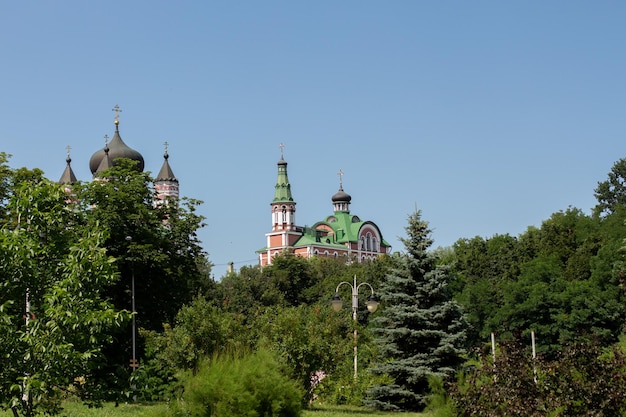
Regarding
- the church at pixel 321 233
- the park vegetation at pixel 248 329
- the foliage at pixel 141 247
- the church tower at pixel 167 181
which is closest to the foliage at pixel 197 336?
the park vegetation at pixel 248 329

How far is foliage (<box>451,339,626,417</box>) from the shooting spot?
13648 mm

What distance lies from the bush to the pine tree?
10347 millimetres

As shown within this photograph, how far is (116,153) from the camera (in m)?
71.4

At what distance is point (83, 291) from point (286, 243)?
10837 centimetres

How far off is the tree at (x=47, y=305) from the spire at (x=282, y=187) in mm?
110024

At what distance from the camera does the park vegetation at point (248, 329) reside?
474 inches

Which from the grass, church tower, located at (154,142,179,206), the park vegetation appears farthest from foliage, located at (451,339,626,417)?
church tower, located at (154,142,179,206)

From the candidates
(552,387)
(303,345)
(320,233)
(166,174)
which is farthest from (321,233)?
(552,387)

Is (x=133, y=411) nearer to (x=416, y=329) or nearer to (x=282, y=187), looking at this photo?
(x=416, y=329)

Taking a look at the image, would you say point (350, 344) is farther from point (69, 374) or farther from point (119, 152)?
point (119, 152)

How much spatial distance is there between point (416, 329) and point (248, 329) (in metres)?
4.48

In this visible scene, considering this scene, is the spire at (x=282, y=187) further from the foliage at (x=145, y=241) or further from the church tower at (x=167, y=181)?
the foliage at (x=145, y=241)

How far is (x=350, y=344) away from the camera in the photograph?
25031mm

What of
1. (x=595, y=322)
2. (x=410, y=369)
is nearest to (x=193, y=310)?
(x=410, y=369)
